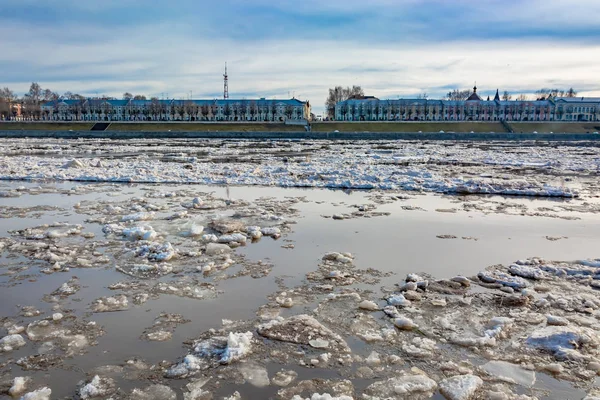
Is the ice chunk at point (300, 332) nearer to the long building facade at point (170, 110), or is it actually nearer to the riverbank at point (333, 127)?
the riverbank at point (333, 127)

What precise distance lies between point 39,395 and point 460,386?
3.83m

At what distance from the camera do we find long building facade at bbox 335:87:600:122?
5404 inches

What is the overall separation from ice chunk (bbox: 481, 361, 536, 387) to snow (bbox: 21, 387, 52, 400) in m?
4.16

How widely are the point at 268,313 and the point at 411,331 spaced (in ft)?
5.81

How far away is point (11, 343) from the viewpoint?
16.5 ft

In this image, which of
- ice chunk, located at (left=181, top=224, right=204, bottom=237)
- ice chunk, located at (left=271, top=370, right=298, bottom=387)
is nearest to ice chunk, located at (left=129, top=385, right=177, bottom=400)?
ice chunk, located at (left=271, top=370, right=298, bottom=387)

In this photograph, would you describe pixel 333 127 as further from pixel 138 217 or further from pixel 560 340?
pixel 560 340

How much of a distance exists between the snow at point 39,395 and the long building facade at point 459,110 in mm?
136460

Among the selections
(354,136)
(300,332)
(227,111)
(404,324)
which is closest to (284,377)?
(300,332)

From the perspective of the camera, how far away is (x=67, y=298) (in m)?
6.26

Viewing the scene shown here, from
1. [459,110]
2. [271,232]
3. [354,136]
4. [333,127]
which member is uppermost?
[459,110]

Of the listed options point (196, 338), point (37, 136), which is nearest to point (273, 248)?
point (196, 338)

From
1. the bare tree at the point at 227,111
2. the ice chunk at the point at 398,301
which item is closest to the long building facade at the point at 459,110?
the bare tree at the point at 227,111

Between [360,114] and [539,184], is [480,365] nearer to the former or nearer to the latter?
[539,184]
